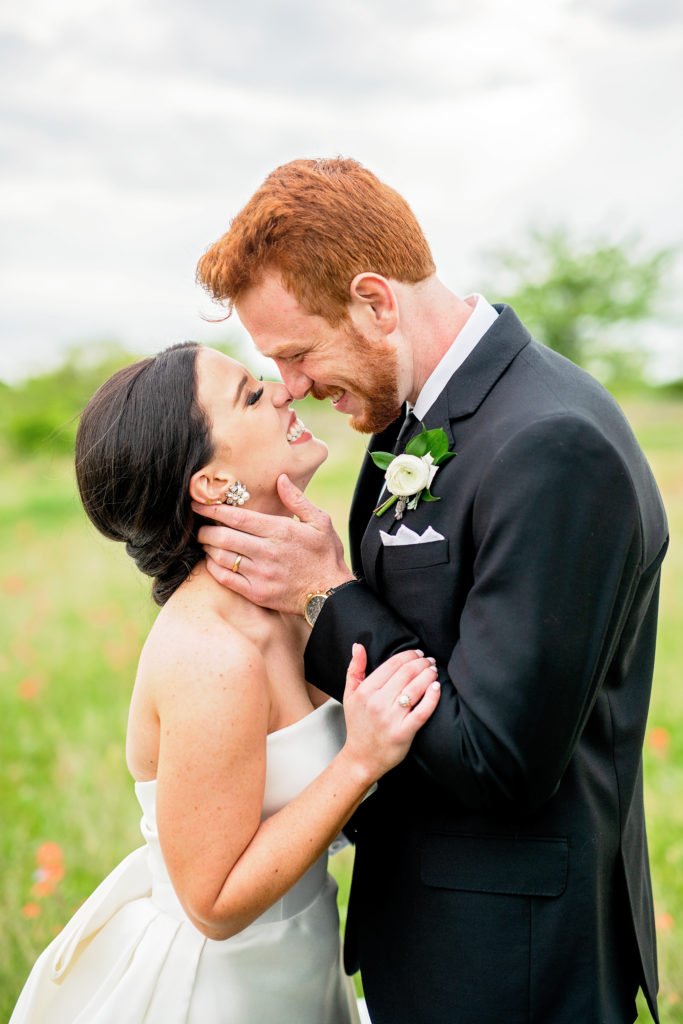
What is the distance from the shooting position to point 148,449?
104 inches

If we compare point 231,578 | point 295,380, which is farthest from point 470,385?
point 231,578

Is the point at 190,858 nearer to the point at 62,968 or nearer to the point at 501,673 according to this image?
the point at 62,968

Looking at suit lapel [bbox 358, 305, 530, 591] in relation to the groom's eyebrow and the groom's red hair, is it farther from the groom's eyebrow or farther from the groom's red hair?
the groom's eyebrow

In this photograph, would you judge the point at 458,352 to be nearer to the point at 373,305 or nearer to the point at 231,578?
the point at 373,305

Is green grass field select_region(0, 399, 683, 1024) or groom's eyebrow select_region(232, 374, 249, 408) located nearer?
groom's eyebrow select_region(232, 374, 249, 408)

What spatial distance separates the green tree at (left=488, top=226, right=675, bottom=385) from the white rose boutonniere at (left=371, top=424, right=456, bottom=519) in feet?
113

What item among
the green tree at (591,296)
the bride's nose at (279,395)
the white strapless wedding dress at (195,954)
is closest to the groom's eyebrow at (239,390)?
the bride's nose at (279,395)

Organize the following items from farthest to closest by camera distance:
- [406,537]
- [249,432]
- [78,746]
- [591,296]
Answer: [591,296] < [78,746] < [249,432] < [406,537]

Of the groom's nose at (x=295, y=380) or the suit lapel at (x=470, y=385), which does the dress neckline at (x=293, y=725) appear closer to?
the suit lapel at (x=470, y=385)

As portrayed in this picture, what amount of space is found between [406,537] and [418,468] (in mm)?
190

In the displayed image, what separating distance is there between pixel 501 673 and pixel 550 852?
1.96ft

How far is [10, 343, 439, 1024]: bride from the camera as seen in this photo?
7.78 ft

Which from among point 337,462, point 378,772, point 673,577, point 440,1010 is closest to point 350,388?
point 378,772

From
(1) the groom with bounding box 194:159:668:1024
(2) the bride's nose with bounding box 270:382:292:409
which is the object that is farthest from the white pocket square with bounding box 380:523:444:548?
(2) the bride's nose with bounding box 270:382:292:409
